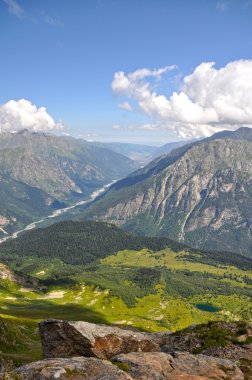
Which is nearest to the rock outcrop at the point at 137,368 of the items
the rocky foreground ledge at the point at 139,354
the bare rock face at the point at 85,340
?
the rocky foreground ledge at the point at 139,354

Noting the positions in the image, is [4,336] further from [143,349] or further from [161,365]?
[161,365]

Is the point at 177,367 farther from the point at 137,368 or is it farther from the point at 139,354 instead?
the point at 137,368

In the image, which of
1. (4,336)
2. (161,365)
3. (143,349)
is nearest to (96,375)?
(161,365)

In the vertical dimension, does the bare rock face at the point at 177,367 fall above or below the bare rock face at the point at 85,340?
above

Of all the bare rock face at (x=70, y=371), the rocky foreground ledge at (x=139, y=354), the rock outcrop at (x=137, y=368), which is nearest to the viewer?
the bare rock face at (x=70, y=371)

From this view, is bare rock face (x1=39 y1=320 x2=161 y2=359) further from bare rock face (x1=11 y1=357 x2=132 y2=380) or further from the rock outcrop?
bare rock face (x1=11 y1=357 x2=132 y2=380)

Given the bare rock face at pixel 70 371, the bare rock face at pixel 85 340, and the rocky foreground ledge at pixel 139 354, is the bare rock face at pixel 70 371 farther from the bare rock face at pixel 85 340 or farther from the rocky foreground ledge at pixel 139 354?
the bare rock face at pixel 85 340

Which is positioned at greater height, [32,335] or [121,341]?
[121,341]
